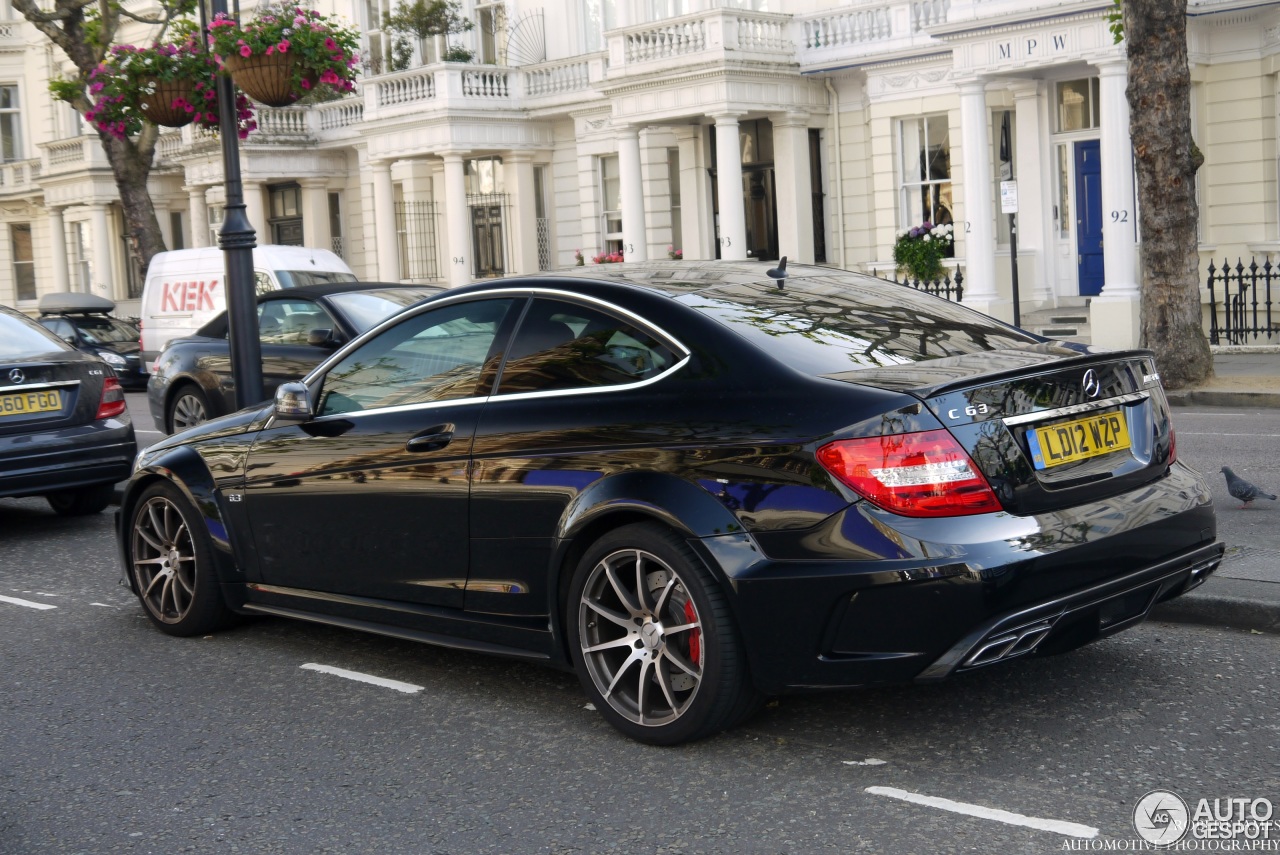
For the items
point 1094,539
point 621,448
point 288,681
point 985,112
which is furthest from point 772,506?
point 985,112

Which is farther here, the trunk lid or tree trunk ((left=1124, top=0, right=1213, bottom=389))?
tree trunk ((left=1124, top=0, right=1213, bottom=389))

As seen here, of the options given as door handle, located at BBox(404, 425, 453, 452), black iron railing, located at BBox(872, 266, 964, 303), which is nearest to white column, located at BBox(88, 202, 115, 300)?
black iron railing, located at BBox(872, 266, 964, 303)

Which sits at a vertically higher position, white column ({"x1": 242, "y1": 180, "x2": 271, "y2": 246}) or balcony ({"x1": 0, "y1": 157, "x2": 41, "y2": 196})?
balcony ({"x1": 0, "y1": 157, "x2": 41, "y2": 196})

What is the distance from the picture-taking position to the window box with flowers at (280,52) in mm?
10625

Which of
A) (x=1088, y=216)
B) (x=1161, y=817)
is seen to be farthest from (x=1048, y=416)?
(x=1088, y=216)

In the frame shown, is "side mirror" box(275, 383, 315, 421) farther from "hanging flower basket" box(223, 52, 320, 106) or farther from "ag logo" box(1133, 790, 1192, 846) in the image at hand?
"hanging flower basket" box(223, 52, 320, 106)

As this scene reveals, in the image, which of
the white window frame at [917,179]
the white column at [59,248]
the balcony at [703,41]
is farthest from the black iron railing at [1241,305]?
the white column at [59,248]

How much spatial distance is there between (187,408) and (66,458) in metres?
4.29

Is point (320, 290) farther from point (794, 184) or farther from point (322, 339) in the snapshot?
point (794, 184)

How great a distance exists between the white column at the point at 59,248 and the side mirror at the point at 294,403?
44.6m

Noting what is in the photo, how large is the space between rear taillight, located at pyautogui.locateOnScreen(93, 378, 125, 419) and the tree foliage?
14.6 metres

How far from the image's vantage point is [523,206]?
32.6m

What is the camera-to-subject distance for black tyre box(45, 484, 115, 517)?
10.4 metres

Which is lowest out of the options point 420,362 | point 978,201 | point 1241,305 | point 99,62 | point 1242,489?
point 1242,489
